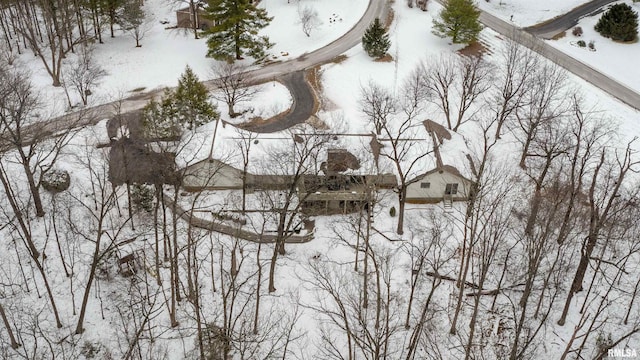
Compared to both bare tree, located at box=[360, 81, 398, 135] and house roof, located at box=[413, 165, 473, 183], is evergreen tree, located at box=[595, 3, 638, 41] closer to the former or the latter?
bare tree, located at box=[360, 81, 398, 135]

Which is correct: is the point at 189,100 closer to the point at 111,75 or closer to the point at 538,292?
the point at 111,75

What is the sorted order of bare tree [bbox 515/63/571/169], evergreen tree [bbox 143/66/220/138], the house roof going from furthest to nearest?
bare tree [bbox 515/63/571/169] < evergreen tree [bbox 143/66/220/138] < the house roof

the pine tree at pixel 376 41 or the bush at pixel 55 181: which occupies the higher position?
the pine tree at pixel 376 41

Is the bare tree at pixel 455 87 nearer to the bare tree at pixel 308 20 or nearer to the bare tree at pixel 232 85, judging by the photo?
the bare tree at pixel 308 20

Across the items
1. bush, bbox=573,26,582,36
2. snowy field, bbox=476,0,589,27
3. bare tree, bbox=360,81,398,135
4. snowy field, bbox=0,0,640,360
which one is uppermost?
snowy field, bbox=476,0,589,27

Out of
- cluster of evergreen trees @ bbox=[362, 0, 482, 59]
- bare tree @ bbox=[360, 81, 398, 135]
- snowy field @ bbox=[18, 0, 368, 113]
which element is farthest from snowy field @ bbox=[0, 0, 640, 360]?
cluster of evergreen trees @ bbox=[362, 0, 482, 59]

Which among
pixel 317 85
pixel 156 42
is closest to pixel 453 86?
pixel 317 85

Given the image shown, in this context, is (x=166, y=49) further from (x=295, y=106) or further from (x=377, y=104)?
(x=377, y=104)

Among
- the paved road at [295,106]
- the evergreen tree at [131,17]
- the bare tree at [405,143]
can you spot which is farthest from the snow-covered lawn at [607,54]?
the evergreen tree at [131,17]
